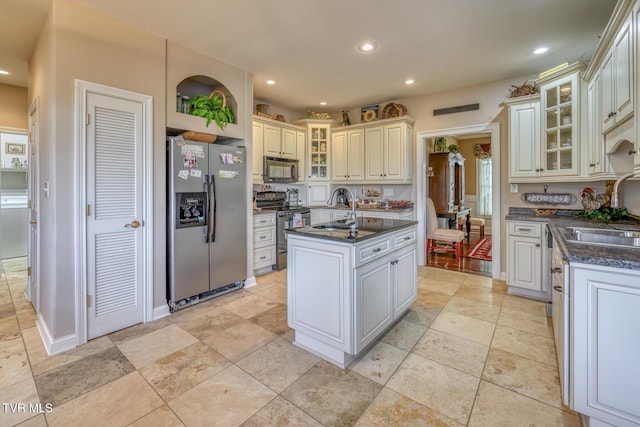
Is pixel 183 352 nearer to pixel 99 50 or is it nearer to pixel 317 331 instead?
pixel 317 331

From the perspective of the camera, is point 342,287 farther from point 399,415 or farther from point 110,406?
point 110,406

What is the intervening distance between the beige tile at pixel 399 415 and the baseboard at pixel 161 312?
223 centimetres

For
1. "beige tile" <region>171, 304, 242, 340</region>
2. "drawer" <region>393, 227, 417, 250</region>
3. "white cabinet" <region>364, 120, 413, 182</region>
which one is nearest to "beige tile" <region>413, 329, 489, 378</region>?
"drawer" <region>393, 227, 417, 250</region>

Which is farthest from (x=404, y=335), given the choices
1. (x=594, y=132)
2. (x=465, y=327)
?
(x=594, y=132)

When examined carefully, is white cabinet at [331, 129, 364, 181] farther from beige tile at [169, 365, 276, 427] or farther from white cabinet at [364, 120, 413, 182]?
beige tile at [169, 365, 276, 427]

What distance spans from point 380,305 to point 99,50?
10.4 feet

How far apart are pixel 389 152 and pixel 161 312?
387 centimetres

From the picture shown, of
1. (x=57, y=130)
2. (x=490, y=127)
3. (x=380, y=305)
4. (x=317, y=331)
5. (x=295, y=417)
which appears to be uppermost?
(x=490, y=127)

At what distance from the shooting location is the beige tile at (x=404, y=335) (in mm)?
2363

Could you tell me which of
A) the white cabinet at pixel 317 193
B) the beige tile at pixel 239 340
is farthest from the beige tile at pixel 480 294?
the white cabinet at pixel 317 193

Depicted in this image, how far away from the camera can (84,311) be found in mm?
2391

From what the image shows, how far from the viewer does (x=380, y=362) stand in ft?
6.94

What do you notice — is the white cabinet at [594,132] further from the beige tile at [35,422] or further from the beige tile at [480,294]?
the beige tile at [35,422]

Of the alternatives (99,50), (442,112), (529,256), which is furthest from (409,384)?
(442,112)
